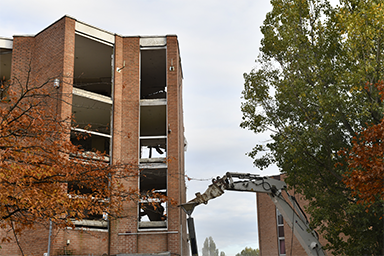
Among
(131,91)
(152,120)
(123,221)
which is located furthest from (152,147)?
(123,221)

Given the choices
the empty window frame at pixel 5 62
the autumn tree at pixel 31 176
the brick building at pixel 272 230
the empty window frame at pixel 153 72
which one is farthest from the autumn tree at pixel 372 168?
the brick building at pixel 272 230

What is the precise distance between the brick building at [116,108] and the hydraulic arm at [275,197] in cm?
377

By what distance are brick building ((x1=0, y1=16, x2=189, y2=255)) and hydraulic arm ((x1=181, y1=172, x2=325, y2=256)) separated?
3.77 meters

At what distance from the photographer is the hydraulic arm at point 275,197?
16.5m

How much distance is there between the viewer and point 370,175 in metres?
10.4

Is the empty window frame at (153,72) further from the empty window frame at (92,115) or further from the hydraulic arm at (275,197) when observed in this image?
the hydraulic arm at (275,197)

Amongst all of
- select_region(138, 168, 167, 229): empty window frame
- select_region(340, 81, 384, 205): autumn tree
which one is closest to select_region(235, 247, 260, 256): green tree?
select_region(138, 168, 167, 229): empty window frame

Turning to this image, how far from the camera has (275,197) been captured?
1756cm

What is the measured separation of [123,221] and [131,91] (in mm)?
7798

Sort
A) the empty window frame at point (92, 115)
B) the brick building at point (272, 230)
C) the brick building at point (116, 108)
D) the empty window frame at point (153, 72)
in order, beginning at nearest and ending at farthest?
the brick building at point (116, 108)
the empty window frame at point (92, 115)
the empty window frame at point (153, 72)
the brick building at point (272, 230)

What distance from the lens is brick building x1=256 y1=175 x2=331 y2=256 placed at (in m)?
40.3

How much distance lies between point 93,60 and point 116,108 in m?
4.89

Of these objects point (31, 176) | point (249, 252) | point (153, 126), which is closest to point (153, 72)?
point (153, 126)

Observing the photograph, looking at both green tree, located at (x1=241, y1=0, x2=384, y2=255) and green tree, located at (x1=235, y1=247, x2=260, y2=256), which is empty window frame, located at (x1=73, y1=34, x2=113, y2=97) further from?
green tree, located at (x1=235, y1=247, x2=260, y2=256)
